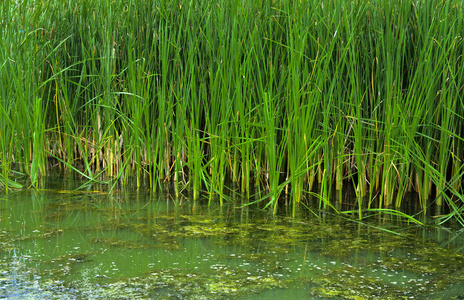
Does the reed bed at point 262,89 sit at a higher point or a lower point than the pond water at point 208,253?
higher

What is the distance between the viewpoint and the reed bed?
111 inches

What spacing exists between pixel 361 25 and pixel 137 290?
2049mm

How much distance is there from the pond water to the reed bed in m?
0.25

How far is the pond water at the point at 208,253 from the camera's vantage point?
5.89 feet

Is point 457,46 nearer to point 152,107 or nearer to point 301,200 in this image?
point 301,200

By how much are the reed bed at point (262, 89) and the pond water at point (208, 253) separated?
25cm

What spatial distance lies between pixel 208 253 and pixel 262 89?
101cm

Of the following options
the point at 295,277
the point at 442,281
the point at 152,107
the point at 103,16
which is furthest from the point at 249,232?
the point at 103,16

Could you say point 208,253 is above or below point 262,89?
below

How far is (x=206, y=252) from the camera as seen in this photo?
2160 mm

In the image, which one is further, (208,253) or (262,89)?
(262,89)

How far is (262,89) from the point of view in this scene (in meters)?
2.81

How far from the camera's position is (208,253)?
2.15 metres

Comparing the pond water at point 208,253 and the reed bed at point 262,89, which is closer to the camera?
the pond water at point 208,253
